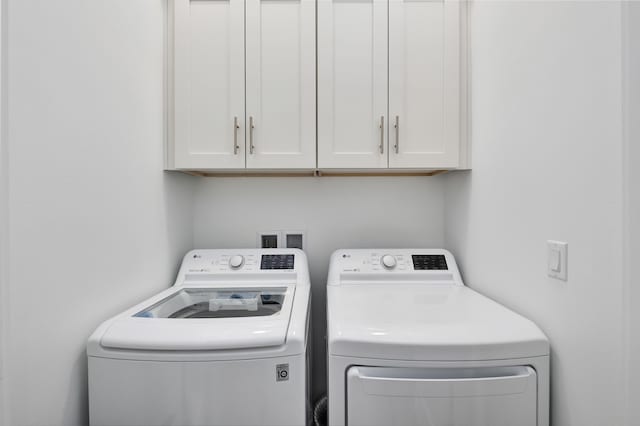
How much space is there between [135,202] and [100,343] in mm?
537

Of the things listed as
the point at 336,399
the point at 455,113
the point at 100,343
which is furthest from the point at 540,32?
the point at 100,343

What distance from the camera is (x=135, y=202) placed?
122cm

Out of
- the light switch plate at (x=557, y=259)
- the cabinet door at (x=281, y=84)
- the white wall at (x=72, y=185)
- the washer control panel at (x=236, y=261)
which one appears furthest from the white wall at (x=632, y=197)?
the white wall at (x=72, y=185)

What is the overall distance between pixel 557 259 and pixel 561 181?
0.23 metres

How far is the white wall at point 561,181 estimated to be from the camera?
740 millimetres

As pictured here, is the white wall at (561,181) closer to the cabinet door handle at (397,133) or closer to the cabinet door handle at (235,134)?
the cabinet door handle at (397,133)

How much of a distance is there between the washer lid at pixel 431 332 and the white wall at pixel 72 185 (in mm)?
763

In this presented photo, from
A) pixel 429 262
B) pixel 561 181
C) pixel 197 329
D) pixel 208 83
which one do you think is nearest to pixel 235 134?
pixel 208 83

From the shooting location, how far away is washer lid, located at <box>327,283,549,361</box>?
33.9 inches

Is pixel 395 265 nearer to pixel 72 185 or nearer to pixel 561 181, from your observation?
pixel 561 181

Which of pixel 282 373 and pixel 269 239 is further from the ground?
pixel 269 239

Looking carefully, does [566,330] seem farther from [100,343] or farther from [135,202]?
[135,202]

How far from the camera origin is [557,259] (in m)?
0.90

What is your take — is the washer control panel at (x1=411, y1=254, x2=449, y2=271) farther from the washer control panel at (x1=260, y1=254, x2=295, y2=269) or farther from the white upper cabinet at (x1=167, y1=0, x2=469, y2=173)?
the washer control panel at (x1=260, y1=254, x2=295, y2=269)
